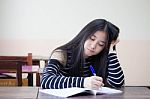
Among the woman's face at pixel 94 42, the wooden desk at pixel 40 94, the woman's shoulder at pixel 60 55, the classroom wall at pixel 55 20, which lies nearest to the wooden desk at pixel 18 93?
the wooden desk at pixel 40 94

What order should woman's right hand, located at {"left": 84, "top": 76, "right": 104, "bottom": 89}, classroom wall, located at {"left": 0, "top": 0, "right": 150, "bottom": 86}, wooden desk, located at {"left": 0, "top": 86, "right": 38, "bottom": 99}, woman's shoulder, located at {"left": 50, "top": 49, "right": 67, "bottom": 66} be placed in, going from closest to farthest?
1. wooden desk, located at {"left": 0, "top": 86, "right": 38, "bottom": 99}
2. woman's right hand, located at {"left": 84, "top": 76, "right": 104, "bottom": 89}
3. woman's shoulder, located at {"left": 50, "top": 49, "right": 67, "bottom": 66}
4. classroom wall, located at {"left": 0, "top": 0, "right": 150, "bottom": 86}

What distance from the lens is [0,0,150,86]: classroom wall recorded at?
166 inches

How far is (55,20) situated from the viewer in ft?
14.0

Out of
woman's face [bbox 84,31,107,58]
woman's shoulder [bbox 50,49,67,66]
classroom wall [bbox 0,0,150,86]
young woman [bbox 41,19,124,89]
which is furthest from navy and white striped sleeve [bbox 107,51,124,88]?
classroom wall [bbox 0,0,150,86]

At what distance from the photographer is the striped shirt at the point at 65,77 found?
1.50 m

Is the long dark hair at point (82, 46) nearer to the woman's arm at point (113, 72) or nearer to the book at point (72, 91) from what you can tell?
the woman's arm at point (113, 72)

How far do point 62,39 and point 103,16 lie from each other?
2.24 feet

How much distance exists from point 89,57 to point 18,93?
578 millimetres

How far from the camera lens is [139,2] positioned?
4297mm

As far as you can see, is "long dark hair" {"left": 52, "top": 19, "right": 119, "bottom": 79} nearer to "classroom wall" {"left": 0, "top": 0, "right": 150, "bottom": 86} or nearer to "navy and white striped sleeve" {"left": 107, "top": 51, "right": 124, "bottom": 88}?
"navy and white striped sleeve" {"left": 107, "top": 51, "right": 124, "bottom": 88}

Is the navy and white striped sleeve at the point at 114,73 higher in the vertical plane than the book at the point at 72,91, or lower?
higher

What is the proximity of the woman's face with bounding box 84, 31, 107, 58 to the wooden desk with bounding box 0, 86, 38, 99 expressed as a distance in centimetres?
40

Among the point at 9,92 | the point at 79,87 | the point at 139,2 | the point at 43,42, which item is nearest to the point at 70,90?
the point at 79,87

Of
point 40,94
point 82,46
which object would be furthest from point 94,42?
point 40,94
